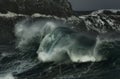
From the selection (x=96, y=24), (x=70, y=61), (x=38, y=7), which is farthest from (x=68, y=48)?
(x=96, y=24)

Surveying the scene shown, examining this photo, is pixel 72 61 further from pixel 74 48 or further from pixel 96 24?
pixel 96 24

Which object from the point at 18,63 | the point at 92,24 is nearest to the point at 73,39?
the point at 18,63

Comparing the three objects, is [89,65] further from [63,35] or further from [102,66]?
[63,35]

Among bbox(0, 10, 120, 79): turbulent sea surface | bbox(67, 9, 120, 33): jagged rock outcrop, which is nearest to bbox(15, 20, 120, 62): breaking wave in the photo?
bbox(0, 10, 120, 79): turbulent sea surface

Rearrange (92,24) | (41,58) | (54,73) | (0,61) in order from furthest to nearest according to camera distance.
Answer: (92,24), (0,61), (41,58), (54,73)

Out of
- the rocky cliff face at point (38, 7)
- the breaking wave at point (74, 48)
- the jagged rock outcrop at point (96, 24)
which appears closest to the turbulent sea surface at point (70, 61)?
the breaking wave at point (74, 48)

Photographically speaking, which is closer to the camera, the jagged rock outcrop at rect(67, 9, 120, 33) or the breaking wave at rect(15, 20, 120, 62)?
the breaking wave at rect(15, 20, 120, 62)

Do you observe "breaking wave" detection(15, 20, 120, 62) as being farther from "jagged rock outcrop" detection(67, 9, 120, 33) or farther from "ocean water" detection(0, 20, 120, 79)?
"jagged rock outcrop" detection(67, 9, 120, 33)

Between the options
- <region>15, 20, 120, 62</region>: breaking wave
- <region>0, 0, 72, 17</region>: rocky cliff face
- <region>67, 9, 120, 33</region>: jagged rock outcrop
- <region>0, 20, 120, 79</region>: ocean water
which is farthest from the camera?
<region>67, 9, 120, 33</region>: jagged rock outcrop
